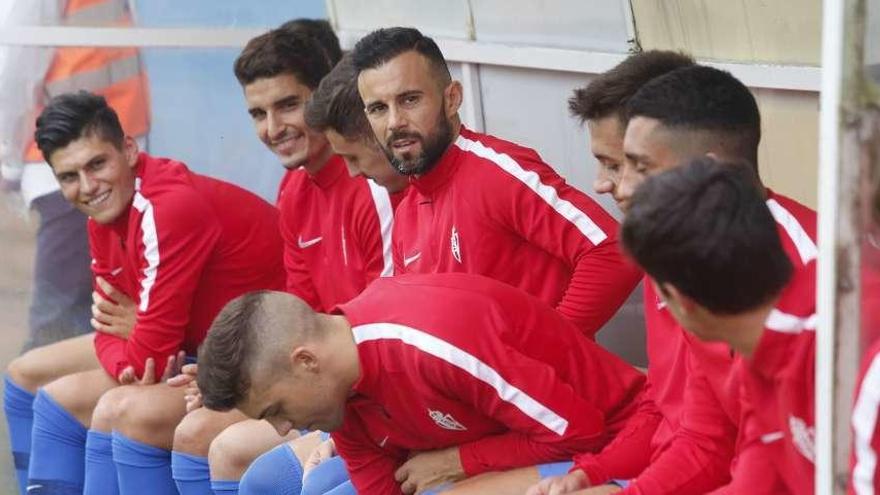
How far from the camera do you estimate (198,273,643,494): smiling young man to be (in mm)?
3035

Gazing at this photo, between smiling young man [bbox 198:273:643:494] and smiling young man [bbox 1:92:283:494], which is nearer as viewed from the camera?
smiling young man [bbox 198:273:643:494]

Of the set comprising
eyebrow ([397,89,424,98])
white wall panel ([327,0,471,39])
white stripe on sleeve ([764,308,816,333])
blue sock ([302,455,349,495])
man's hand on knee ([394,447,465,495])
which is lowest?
blue sock ([302,455,349,495])

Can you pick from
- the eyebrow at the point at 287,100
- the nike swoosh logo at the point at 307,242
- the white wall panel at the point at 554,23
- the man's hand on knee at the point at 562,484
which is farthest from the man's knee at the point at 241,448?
the white wall panel at the point at 554,23

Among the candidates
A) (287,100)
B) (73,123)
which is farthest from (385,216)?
(73,123)

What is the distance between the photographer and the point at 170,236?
4.62m

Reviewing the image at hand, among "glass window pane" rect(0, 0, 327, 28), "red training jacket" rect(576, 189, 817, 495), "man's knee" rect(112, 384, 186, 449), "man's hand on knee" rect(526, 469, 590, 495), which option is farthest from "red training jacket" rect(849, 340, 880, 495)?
"glass window pane" rect(0, 0, 327, 28)

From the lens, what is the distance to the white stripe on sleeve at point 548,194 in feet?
11.8

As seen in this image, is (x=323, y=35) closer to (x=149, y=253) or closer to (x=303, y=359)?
(x=149, y=253)

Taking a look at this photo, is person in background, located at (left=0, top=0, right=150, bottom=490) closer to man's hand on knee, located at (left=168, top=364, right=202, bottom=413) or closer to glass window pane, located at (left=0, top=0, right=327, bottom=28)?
glass window pane, located at (left=0, top=0, right=327, bottom=28)

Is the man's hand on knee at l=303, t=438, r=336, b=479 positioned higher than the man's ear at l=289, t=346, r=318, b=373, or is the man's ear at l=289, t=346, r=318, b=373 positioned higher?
the man's ear at l=289, t=346, r=318, b=373

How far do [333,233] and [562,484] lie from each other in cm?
160

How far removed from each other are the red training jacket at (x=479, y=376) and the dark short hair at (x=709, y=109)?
1.66 feet

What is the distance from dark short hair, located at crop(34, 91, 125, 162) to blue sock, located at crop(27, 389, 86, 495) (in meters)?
0.78

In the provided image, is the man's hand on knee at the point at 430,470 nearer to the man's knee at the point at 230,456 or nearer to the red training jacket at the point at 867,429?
the man's knee at the point at 230,456
